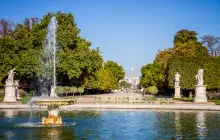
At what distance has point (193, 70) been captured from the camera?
57094mm

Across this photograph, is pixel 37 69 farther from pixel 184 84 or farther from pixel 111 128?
pixel 111 128

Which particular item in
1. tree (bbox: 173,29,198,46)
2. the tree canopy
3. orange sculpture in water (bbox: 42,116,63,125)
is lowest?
Answer: orange sculpture in water (bbox: 42,116,63,125)

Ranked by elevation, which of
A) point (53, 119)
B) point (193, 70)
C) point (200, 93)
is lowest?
point (53, 119)

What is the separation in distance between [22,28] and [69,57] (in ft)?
31.8

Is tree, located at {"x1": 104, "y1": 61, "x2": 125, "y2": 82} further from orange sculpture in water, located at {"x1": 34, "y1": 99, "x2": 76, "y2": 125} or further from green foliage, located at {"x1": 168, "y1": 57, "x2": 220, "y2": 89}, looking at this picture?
orange sculpture in water, located at {"x1": 34, "y1": 99, "x2": 76, "y2": 125}

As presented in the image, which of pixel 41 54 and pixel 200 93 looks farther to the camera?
pixel 41 54

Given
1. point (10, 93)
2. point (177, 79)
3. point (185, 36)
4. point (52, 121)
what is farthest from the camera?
point (185, 36)

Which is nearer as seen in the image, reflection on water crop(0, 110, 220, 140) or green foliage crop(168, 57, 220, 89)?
reflection on water crop(0, 110, 220, 140)

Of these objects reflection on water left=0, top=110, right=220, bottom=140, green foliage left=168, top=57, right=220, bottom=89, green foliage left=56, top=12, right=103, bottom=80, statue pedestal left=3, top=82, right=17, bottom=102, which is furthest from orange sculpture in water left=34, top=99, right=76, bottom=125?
green foliage left=168, top=57, right=220, bottom=89

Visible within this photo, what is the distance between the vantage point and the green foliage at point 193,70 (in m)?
54.7

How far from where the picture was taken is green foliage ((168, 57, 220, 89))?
2153 inches

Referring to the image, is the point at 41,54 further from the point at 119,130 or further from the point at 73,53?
the point at 119,130

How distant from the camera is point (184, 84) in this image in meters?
56.7

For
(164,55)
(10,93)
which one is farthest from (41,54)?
(164,55)
